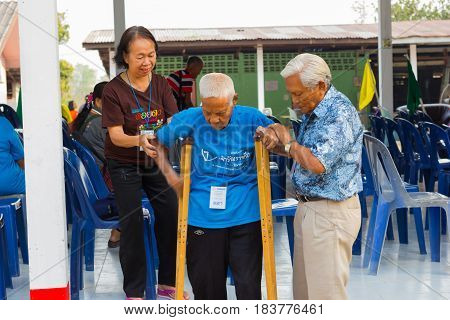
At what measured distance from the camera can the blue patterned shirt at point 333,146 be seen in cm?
300

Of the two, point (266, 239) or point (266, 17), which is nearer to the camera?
point (266, 239)

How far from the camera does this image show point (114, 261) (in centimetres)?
571

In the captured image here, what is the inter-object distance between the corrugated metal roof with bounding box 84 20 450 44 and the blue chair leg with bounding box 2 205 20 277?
11023mm

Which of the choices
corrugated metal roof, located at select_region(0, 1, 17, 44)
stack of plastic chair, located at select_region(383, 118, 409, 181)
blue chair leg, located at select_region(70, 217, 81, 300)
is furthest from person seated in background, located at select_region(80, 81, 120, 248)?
corrugated metal roof, located at select_region(0, 1, 17, 44)

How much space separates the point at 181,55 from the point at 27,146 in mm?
12863

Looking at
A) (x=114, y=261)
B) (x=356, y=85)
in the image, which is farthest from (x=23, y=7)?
(x=356, y=85)

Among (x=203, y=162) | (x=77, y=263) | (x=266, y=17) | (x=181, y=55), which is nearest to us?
(x=203, y=162)

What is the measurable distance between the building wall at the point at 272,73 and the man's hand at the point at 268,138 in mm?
12800

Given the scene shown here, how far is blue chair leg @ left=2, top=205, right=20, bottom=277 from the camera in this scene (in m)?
4.94

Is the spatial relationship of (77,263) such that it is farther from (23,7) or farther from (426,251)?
(426,251)

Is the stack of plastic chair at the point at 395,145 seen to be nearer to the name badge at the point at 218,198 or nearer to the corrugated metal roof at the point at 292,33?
the name badge at the point at 218,198

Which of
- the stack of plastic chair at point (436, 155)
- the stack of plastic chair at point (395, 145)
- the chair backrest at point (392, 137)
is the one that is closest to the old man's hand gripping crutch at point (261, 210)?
the stack of plastic chair at point (436, 155)

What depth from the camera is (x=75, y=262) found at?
4633mm
